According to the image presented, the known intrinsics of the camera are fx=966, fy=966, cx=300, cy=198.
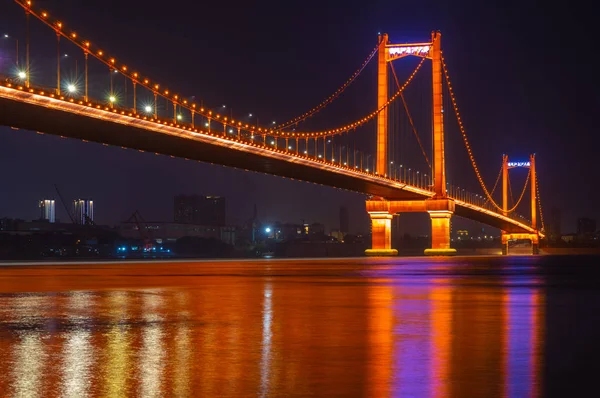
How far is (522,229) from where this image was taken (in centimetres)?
14812

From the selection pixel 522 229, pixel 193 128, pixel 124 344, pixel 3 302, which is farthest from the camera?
pixel 522 229

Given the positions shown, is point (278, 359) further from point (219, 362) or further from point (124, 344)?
point (124, 344)

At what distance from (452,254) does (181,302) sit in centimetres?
8137

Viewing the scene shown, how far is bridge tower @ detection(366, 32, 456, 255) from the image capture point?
98.4 meters

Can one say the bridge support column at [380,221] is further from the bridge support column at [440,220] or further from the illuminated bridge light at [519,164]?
the illuminated bridge light at [519,164]

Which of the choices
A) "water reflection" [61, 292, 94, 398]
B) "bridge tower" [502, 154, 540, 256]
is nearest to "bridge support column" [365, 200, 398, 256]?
"bridge tower" [502, 154, 540, 256]

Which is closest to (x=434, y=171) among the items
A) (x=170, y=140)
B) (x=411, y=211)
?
(x=411, y=211)

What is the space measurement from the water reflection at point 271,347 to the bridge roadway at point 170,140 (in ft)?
118

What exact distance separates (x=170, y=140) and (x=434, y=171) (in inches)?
1591

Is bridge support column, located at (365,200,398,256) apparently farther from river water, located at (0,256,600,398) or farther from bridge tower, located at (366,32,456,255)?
river water, located at (0,256,600,398)

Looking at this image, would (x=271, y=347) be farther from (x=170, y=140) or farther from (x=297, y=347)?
(x=170, y=140)

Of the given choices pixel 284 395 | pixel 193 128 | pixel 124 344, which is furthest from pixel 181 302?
pixel 193 128

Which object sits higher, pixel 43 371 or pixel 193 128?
pixel 193 128

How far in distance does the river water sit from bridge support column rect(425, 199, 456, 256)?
77248 mm
